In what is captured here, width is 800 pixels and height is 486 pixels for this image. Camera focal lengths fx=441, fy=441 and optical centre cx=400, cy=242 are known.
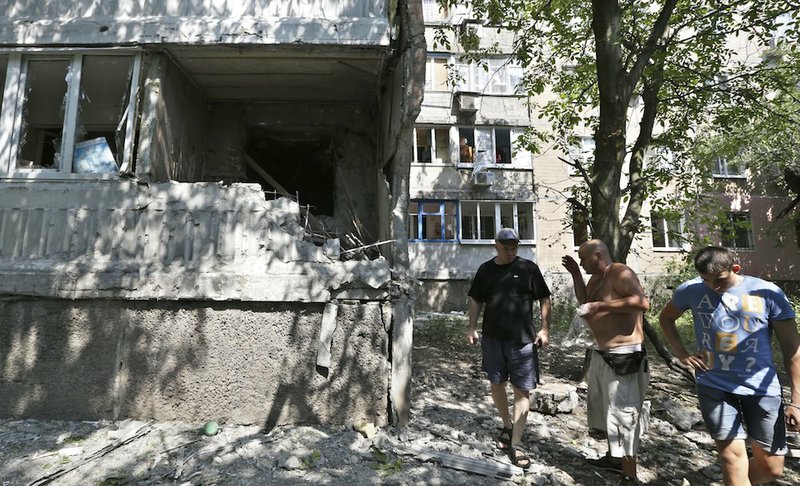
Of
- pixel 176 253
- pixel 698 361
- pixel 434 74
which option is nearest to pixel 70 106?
pixel 176 253

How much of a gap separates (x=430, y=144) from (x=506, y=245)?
13.0m

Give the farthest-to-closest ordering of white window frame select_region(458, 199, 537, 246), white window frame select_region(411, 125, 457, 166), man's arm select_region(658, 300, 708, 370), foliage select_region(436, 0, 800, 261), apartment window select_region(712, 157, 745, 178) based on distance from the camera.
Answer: apartment window select_region(712, 157, 745, 178)
white window frame select_region(411, 125, 457, 166)
white window frame select_region(458, 199, 537, 246)
foliage select_region(436, 0, 800, 261)
man's arm select_region(658, 300, 708, 370)

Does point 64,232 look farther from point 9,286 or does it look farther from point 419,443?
point 419,443

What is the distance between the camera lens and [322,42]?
15.5 feet

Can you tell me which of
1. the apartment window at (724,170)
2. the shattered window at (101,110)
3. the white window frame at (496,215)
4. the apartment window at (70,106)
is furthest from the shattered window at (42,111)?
the apartment window at (724,170)

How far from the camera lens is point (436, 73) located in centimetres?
1666

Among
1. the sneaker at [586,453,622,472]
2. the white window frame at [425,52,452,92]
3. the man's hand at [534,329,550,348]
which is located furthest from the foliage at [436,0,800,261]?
the white window frame at [425,52,452,92]

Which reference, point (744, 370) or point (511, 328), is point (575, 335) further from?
point (744, 370)

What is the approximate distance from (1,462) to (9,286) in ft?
5.05

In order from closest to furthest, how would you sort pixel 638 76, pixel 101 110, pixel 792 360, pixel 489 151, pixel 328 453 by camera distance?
pixel 792 360 < pixel 328 453 < pixel 638 76 < pixel 101 110 < pixel 489 151

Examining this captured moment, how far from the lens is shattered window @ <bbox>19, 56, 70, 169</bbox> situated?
473 centimetres

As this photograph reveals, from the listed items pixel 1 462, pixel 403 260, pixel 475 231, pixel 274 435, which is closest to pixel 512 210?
pixel 475 231

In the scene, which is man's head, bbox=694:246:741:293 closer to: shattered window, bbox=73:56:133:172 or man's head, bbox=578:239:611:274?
man's head, bbox=578:239:611:274

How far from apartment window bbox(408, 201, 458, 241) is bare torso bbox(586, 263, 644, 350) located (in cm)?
1221
